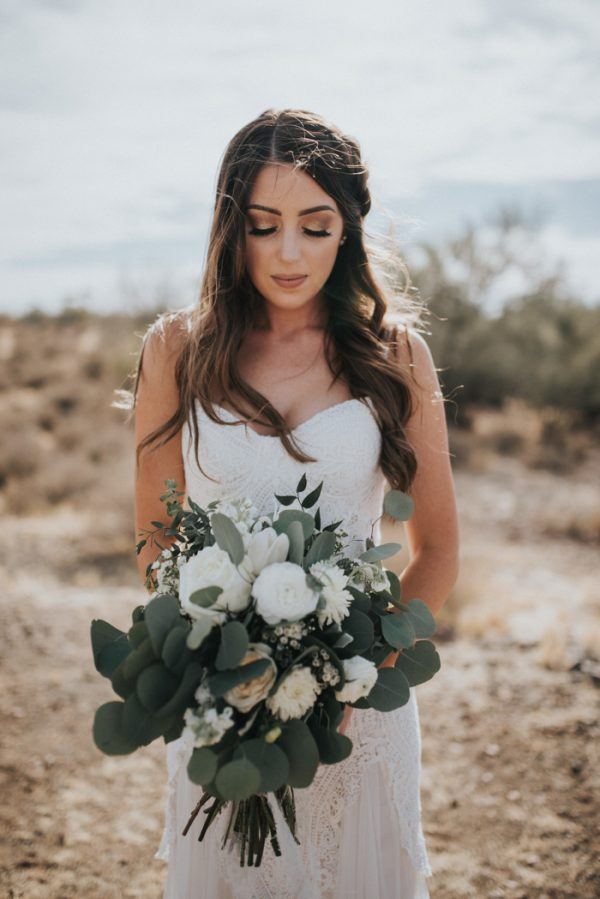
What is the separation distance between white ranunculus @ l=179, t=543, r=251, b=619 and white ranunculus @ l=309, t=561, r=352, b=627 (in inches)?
5.7

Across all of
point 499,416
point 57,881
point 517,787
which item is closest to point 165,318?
point 57,881

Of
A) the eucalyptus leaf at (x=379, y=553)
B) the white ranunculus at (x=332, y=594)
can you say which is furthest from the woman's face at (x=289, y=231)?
the white ranunculus at (x=332, y=594)

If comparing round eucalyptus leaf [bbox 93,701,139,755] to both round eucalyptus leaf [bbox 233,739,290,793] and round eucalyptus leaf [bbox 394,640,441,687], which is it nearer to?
round eucalyptus leaf [bbox 233,739,290,793]

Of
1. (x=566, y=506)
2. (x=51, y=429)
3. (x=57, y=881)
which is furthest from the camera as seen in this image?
(x=51, y=429)

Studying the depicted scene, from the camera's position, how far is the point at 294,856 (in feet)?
6.36

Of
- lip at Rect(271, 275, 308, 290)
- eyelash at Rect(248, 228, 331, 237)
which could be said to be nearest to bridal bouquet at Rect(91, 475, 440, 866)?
lip at Rect(271, 275, 308, 290)

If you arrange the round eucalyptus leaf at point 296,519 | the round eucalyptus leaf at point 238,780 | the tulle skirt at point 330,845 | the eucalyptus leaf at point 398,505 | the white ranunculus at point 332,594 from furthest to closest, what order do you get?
the tulle skirt at point 330,845
the eucalyptus leaf at point 398,505
the round eucalyptus leaf at point 296,519
the white ranunculus at point 332,594
the round eucalyptus leaf at point 238,780

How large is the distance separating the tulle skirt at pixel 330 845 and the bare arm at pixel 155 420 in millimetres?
716

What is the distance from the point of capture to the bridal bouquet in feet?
4.22

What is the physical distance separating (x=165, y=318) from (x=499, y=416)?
16.5m

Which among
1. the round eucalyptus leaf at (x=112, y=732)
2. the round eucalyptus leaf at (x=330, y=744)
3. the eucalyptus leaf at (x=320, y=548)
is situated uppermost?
the eucalyptus leaf at (x=320, y=548)

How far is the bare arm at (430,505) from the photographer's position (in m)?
2.08

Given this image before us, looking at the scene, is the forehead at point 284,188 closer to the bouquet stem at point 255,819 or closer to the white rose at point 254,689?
the white rose at point 254,689

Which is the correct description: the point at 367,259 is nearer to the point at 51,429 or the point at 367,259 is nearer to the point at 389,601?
the point at 389,601
